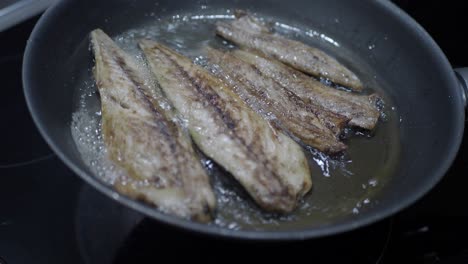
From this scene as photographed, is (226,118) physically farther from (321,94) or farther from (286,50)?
(286,50)

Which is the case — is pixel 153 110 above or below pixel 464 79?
below

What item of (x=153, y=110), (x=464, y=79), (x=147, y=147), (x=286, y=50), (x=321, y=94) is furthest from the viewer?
(x=286, y=50)

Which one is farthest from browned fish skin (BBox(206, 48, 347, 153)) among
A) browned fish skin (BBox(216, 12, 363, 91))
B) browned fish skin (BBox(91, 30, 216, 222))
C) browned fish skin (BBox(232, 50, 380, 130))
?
browned fish skin (BBox(91, 30, 216, 222))

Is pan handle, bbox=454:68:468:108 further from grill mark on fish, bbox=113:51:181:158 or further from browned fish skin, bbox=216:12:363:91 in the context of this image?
grill mark on fish, bbox=113:51:181:158

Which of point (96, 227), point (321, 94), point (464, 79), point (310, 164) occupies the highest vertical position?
point (464, 79)

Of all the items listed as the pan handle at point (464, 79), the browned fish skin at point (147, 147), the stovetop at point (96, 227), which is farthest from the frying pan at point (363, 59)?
the stovetop at point (96, 227)

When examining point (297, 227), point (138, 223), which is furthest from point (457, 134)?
point (138, 223)

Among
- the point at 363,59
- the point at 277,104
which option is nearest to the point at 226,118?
the point at 277,104
